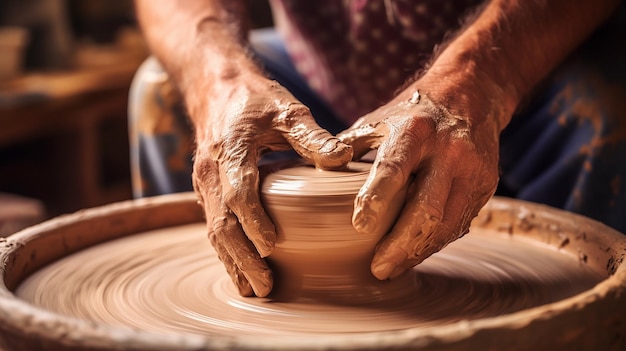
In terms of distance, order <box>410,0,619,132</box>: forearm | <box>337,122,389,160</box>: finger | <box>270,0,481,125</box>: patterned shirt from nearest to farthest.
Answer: <box>337,122,389,160</box>: finger < <box>410,0,619,132</box>: forearm < <box>270,0,481,125</box>: patterned shirt

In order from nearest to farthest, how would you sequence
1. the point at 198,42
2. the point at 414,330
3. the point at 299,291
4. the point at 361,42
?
the point at 414,330 < the point at 299,291 < the point at 198,42 < the point at 361,42

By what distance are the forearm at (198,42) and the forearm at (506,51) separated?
30cm

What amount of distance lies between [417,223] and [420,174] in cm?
7

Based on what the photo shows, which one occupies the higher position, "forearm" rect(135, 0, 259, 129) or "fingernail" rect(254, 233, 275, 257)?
"forearm" rect(135, 0, 259, 129)

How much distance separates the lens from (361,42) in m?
1.74

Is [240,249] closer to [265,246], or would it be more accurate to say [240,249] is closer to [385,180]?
[265,246]

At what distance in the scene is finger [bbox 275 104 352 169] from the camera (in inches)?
40.2

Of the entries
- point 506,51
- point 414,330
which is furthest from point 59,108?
point 414,330

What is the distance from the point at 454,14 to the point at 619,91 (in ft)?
→ 1.17

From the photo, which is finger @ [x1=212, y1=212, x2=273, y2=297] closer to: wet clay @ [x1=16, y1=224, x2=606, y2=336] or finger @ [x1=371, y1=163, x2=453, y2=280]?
wet clay @ [x1=16, y1=224, x2=606, y2=336]

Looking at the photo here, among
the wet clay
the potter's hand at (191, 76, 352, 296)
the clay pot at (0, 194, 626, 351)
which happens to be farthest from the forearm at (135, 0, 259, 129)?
the clay pot at (0, 194, 626, 351)

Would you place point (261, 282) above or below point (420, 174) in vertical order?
below

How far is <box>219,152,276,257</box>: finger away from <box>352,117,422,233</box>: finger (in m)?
0.11

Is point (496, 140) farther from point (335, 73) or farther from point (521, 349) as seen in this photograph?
point (335, 73)
